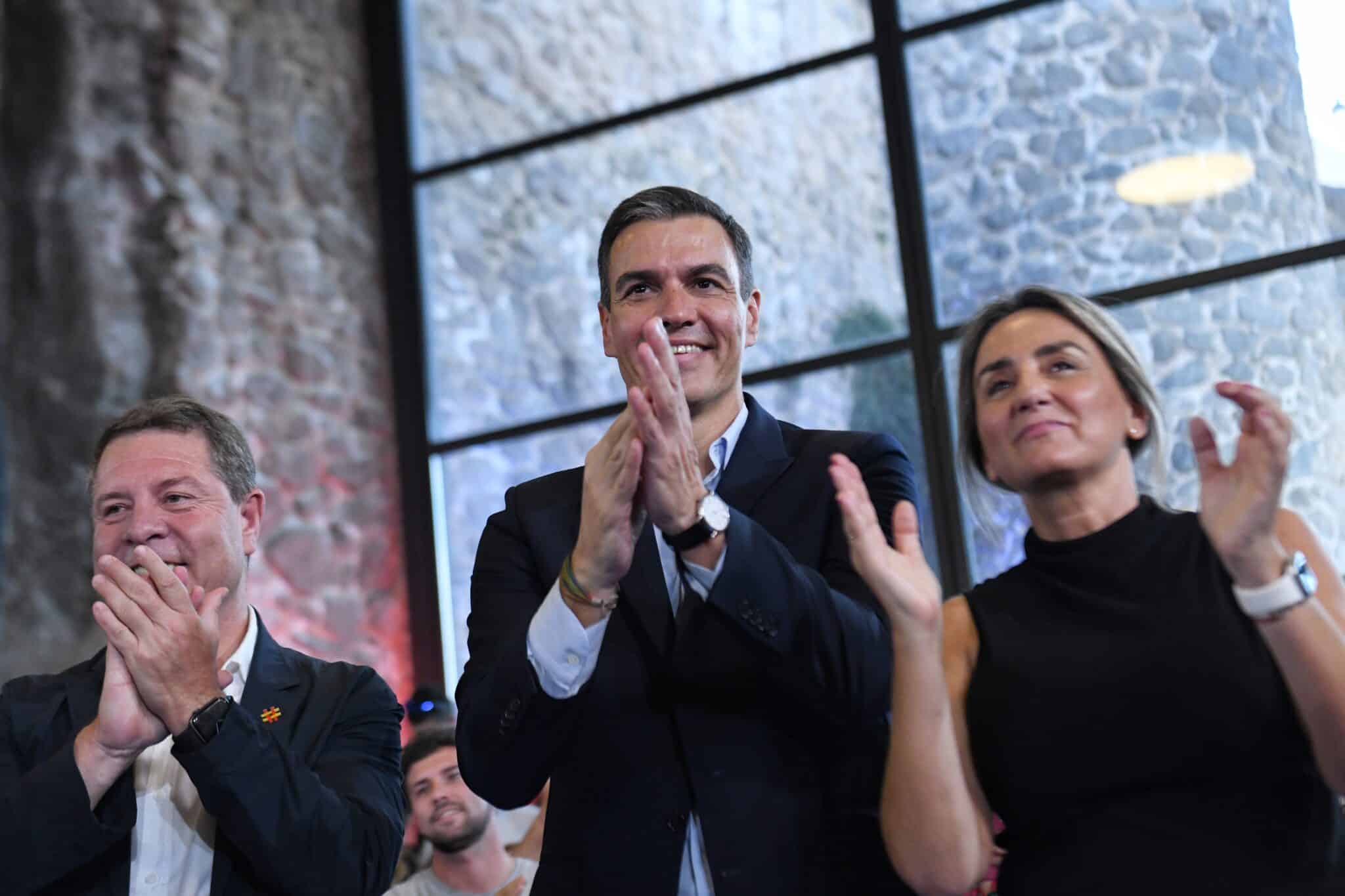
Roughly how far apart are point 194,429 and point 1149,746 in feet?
4.36

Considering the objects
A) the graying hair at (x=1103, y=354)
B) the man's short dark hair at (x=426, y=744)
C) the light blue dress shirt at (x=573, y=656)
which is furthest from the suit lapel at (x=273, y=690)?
the man's short dark hair at (x=426, y=744)

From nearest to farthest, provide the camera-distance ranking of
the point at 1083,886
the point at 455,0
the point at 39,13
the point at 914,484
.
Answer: the point at 1083,886 < the point at 914,484 < the point at 39,13 < the point at 455,0

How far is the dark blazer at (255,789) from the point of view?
1714mm

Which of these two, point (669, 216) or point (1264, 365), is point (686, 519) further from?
point (1264, 365)

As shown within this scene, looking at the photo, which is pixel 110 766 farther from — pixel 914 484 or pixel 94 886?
pixel 914 484

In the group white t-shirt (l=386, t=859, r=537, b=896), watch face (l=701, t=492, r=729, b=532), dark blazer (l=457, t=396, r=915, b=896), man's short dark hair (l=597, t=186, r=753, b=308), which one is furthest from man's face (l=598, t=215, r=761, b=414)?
white t-shirt (l=386, t=859, r=537, b=896)

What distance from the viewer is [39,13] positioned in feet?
16.6

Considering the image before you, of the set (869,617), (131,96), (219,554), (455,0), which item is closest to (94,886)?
(219,554)

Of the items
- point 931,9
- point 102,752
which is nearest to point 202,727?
point 102,752

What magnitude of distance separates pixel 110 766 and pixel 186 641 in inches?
6.7

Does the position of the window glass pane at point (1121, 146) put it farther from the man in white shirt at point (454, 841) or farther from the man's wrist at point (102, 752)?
the man's wrist at point (102, 752)

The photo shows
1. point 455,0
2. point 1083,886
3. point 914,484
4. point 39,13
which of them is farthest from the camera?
point 455,0

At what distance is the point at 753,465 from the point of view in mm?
1834

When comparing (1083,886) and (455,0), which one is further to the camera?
(455,0)
